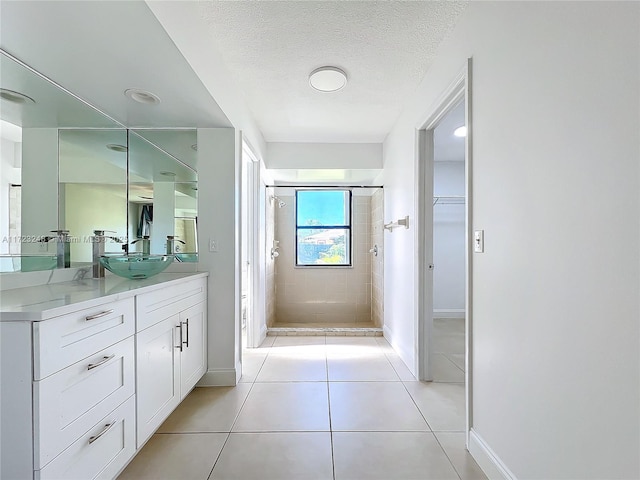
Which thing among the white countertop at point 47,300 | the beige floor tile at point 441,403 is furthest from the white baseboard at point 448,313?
the white countertop at point 47,300

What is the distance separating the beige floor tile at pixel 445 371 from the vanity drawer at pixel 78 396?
2169mm

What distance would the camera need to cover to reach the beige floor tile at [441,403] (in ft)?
6.40

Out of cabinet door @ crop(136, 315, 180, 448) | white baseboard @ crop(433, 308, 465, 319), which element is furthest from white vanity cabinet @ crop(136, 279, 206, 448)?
white baseboard @ crop(433, 308, 465, 319)

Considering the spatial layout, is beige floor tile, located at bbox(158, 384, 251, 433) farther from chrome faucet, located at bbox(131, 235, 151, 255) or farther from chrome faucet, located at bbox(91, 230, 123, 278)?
chrome faucet, located at bbox(131, 235, 151, 255)

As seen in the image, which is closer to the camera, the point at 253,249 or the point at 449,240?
the point at 253,249

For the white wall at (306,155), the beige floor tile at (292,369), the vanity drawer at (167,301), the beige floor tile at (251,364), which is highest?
the white wall at (306,155)

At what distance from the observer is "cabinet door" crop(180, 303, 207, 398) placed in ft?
6.81

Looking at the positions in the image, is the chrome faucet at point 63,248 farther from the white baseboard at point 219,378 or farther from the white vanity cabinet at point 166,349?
the white baseboard at point 219,378

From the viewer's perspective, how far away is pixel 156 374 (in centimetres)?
172

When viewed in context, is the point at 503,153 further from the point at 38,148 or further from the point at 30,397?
the point at 38,148

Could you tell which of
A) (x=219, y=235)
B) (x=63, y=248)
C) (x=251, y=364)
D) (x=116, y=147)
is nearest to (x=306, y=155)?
(x=219, y=235)

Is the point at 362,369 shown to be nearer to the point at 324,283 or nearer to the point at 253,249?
the point at 253,249

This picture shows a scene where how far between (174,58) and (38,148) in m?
0.85

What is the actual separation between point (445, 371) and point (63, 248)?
113 inches
